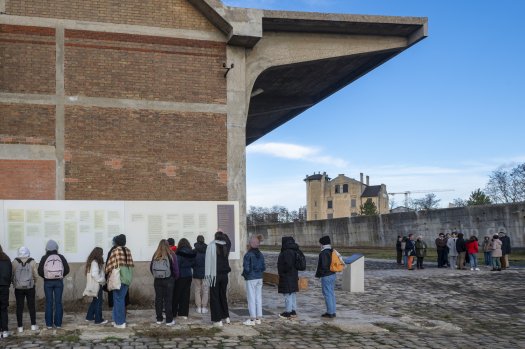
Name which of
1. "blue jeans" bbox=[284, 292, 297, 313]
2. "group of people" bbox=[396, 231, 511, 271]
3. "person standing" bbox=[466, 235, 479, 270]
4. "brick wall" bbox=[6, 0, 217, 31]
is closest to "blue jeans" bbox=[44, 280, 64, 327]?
"blue jeans" bbox=[284, 292, 297, 313]

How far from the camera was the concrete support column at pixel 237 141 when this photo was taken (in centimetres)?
1633

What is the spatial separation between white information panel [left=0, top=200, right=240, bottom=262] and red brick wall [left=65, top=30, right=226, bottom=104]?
9.33 feet

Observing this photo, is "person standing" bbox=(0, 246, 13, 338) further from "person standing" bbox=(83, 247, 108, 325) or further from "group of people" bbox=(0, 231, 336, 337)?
"person standing" bbox=(83, 247, 108, 325)

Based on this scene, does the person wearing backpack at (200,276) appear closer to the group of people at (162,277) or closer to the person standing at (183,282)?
the group of people at (162,277)

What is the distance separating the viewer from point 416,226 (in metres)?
42.6

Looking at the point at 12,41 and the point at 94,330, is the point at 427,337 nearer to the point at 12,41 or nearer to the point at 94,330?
the point at 94,330

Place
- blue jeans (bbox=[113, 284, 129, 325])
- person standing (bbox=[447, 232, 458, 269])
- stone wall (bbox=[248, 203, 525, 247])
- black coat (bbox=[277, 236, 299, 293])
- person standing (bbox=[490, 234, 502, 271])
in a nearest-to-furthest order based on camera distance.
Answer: blue jeans (bbox=[113, 284, 129, 325]), black coat (bbox=[277, 236, 299, 293]), person standing (bbox=[490, 234, 502, 271]), person standing (bbox=[447, 232, 458, 269]), stone wall (bbox=[248, 203, 525, 247])

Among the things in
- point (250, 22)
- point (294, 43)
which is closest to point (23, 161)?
point (250, 22)

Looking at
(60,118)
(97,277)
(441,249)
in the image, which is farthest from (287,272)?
(441,249)

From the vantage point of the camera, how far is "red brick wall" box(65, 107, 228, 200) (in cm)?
1524

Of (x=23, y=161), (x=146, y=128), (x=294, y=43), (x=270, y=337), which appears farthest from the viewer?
(x=294, y=43)

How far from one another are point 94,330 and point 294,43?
10.2 metres

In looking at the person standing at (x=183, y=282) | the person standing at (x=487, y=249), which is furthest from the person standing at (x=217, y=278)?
the person standing at (x=487, y=249)

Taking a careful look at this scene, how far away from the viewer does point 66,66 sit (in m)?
15.3
